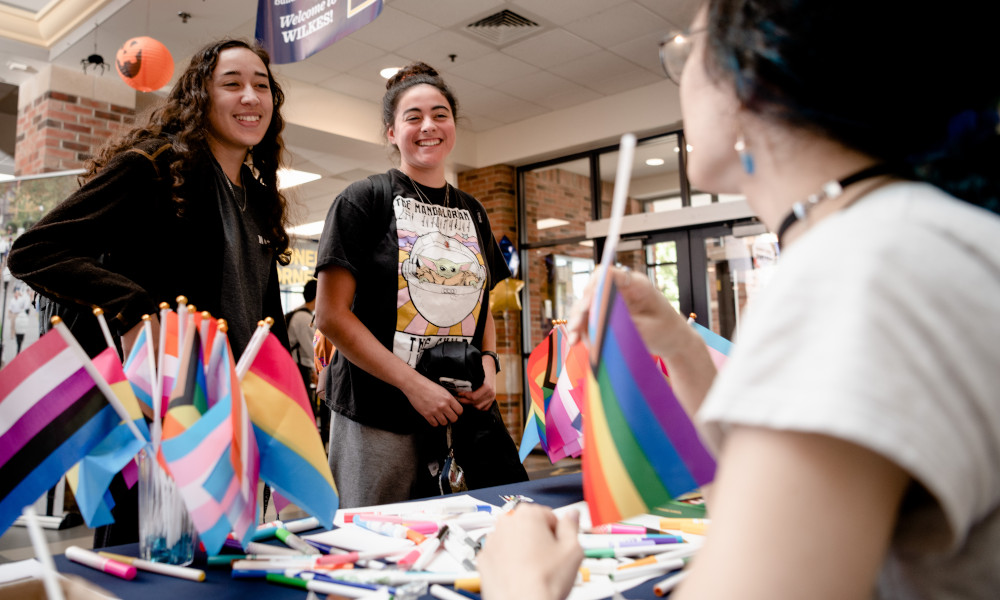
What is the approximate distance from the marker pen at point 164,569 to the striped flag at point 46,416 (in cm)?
16

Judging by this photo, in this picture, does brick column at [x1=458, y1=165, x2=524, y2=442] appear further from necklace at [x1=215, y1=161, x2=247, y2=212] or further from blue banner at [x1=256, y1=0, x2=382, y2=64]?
necklace at [x1=215, y1=161, x2=247, y2=212]

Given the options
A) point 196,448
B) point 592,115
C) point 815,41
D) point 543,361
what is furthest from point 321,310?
point 592,115

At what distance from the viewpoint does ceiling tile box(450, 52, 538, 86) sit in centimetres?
586

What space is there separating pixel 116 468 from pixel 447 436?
0.90 m

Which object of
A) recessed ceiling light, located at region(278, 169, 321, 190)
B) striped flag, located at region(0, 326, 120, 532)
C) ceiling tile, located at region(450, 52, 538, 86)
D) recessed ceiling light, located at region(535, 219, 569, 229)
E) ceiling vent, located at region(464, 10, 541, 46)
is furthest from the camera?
recessed ceiling light, located at region(278, 169, 321, 190)

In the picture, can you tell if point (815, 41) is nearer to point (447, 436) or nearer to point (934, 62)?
point (934, 62)

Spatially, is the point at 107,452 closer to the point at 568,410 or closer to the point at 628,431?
the point at 628,431

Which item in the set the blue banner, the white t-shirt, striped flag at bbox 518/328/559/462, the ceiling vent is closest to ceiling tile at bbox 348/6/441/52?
the ceiling vent

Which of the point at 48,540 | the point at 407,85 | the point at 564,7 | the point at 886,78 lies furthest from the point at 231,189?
the point at 564,7

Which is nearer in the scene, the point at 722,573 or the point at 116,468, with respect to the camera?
the point at 722,573

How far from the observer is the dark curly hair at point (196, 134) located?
→ 152cm

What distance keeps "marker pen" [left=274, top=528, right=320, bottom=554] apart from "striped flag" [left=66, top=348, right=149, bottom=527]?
24 centimetres

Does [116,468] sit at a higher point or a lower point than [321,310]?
lower

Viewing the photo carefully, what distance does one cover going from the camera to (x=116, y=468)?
3.03ft
